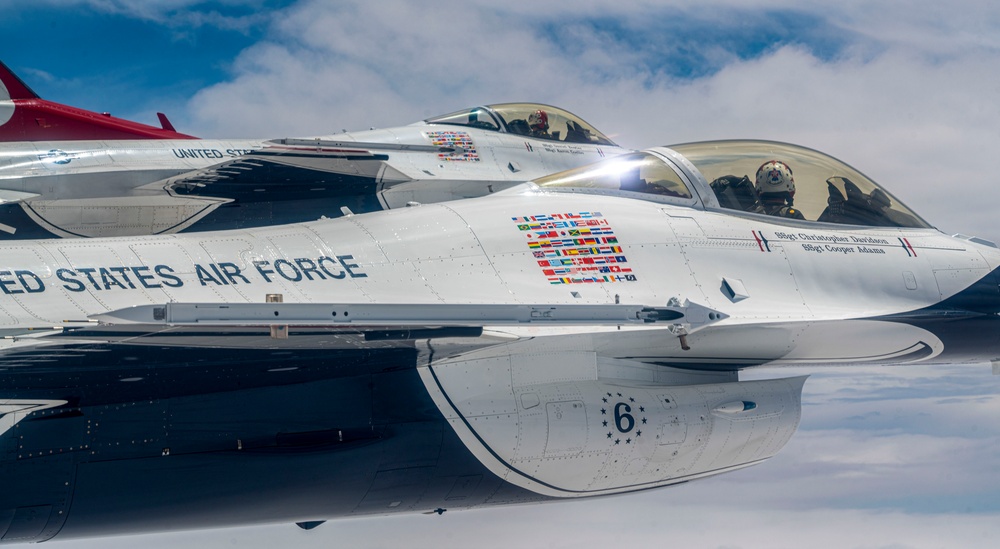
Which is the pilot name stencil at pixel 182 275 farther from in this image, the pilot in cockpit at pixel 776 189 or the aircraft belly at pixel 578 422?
the pilot in cockpit at pixel 776 189

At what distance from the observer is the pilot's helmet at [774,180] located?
8672 mm

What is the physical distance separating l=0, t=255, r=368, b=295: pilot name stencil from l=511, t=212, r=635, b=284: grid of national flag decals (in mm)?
1414

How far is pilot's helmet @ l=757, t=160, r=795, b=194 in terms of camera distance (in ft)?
28.5

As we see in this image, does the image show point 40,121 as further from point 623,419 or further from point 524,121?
point 623,419

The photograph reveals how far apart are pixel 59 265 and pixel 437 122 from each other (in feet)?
41.0

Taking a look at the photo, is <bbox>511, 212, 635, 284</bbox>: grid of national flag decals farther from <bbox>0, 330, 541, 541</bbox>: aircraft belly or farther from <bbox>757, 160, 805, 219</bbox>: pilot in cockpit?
<bbox>757, 160, 805, 219</bbox>: pilot in cockpit

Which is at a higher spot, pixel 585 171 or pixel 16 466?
pixel 585 171

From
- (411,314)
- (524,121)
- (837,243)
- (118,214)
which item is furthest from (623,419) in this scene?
(524,121)

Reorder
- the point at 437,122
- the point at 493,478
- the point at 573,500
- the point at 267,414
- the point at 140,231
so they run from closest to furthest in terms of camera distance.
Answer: the point at 267,414 → the point at 493,478 → the point at 573,500 → the point at 140,231 → the point at 437,122

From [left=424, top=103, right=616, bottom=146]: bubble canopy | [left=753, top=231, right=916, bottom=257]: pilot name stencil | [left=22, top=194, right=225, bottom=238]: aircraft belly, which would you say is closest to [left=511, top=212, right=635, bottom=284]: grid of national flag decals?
[left=753, top=231, right=916, bottom=257]: pilot name stencil

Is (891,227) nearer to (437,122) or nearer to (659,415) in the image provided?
(659,415)

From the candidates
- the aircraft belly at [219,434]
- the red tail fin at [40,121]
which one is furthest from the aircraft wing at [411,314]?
the red tail fin at [40,121]

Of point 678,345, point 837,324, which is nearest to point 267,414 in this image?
point 678,345

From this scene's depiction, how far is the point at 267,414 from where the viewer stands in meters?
6.45
